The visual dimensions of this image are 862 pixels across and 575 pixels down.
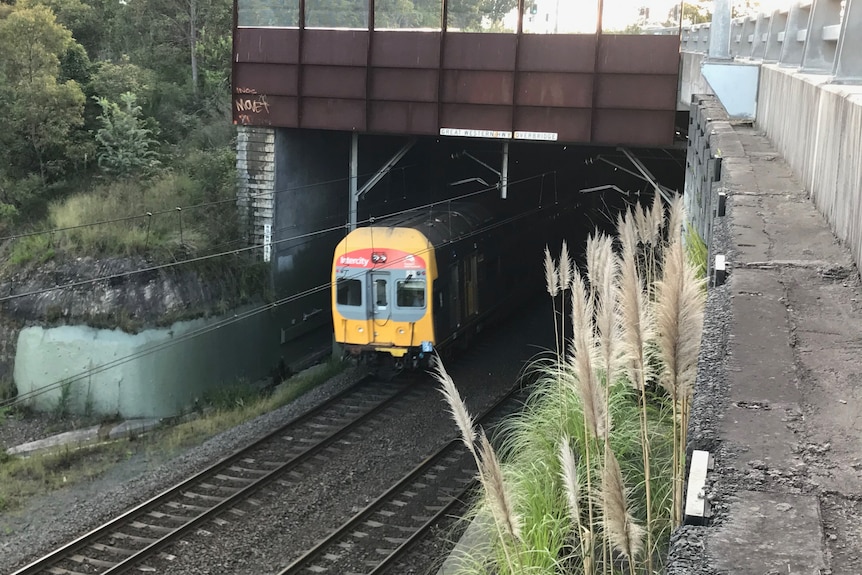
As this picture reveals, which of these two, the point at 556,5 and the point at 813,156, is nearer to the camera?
the point at 813,156

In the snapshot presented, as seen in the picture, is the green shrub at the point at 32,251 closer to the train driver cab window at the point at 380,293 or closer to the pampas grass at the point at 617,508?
the train driver cab window at the point at 380,293

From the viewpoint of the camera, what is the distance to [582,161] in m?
25.2

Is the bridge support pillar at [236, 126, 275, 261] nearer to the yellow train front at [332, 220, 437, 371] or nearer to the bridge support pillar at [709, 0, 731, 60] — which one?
the yellow train front at [332, 220, 437, 371]

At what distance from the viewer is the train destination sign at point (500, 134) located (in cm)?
1598

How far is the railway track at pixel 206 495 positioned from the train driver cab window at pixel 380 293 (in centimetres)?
150

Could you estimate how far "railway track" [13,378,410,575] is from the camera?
367 inches

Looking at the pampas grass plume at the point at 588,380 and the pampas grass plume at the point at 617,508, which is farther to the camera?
the pampas grass plume at the point at 588,380

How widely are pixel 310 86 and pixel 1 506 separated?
913 cm

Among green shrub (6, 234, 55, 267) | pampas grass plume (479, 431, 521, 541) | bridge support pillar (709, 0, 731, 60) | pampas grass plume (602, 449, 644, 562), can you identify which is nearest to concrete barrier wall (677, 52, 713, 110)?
bridge support pillar (709, 0, 731, 60)

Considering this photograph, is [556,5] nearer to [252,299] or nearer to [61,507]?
[252,299]

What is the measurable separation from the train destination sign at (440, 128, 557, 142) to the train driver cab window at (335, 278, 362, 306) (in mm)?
3504

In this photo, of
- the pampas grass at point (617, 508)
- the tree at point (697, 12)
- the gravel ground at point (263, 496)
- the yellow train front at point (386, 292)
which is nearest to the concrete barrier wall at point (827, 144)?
the pampas grass at point (617, 508)

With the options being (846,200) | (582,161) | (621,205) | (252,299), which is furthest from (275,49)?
(846,200)

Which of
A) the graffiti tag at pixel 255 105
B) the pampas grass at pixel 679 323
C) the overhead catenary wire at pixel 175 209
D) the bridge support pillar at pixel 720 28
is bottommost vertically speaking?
the overhead catenary wire at pixel 175 209
